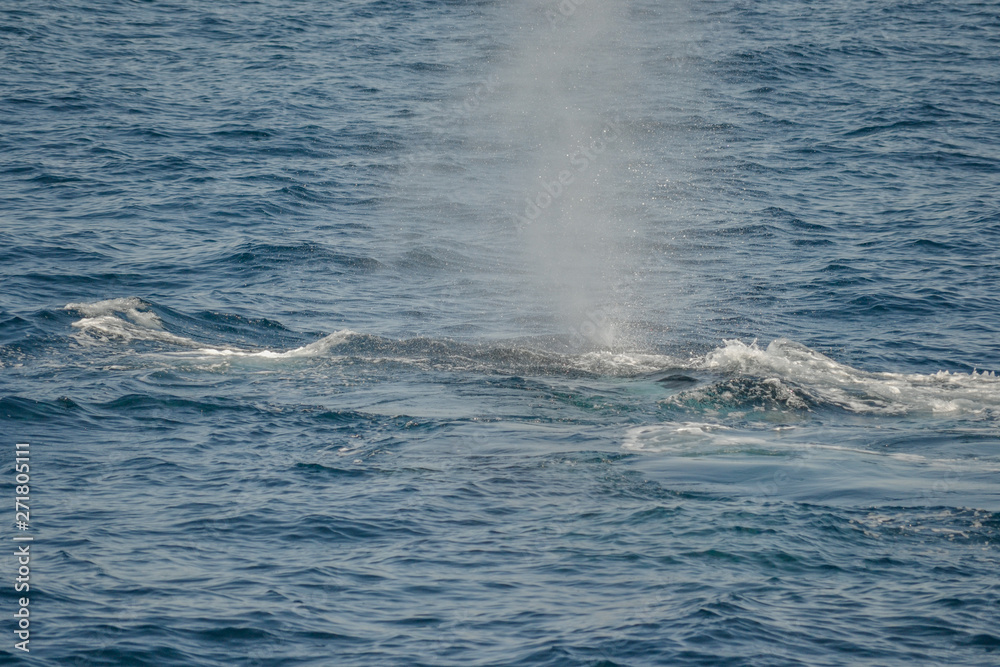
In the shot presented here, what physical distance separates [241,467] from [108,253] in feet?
59.7

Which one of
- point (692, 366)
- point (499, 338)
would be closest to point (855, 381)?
point (692, 366)

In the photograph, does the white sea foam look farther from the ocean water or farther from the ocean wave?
the ocean water

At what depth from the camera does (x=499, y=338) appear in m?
31.1

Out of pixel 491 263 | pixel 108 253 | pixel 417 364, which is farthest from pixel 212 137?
pixel 417 364

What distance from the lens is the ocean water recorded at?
620 inches

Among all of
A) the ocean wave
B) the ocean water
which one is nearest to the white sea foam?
the ocean wave

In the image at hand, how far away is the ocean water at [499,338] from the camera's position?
51.7 ft

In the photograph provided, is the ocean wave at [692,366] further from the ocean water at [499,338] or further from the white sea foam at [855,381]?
the ocean water at [499,338]

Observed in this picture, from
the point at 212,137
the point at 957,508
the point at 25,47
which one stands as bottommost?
the point at 957,508

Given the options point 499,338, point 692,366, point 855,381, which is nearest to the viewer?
point 855,381

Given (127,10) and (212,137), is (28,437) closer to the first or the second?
(212,137)

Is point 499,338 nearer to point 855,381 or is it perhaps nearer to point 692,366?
point 692,366

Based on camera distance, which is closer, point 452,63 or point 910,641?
point 910,641

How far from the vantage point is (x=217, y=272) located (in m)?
36.2
